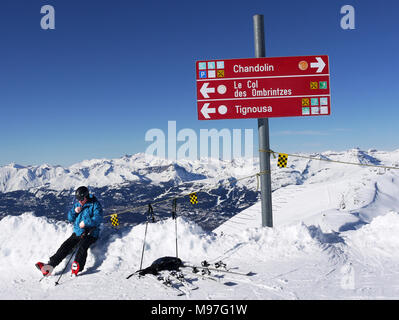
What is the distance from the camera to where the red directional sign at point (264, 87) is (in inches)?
312

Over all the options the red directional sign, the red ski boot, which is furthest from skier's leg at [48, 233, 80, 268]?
the red directional sign

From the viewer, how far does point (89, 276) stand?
19.4ft

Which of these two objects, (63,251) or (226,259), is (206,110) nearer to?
(226,259)

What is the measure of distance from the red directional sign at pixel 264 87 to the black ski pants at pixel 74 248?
4.38m

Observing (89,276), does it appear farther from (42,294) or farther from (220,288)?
(220,288)

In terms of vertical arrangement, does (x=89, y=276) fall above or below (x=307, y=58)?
below

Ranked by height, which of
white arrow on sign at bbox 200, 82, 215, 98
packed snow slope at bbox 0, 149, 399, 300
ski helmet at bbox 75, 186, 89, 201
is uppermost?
white arrow on sign at bbox 200, 82, 215, 98

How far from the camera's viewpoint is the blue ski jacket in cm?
685

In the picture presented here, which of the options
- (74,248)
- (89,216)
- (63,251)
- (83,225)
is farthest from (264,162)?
(63,251)

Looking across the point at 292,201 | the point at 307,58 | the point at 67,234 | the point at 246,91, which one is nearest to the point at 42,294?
the point at 67,234

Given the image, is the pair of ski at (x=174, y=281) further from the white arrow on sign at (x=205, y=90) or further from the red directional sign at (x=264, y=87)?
the white arrow on sign at (x=205, y=90)

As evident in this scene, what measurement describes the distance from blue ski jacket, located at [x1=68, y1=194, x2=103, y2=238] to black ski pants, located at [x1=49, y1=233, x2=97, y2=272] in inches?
7.3

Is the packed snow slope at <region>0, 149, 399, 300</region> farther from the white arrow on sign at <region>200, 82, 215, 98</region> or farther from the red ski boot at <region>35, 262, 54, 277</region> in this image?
the white arrow on sign at <region>200, 82, 215, 98</region>
